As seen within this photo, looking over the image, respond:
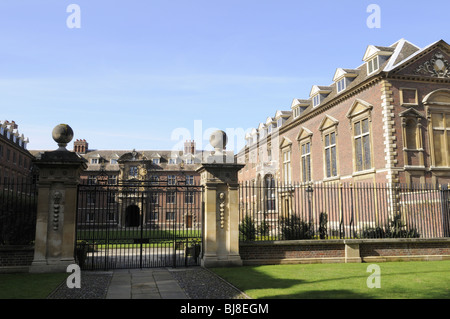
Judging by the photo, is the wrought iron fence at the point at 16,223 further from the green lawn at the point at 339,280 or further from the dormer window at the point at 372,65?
the dormer window at the point at 372,65

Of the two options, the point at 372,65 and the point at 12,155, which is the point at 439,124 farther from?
the point at 12,155

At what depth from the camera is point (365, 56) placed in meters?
26.5

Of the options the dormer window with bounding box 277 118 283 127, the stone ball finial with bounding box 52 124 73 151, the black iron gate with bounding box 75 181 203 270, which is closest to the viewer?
the stone ball finial with bounding box 52 124 73 151

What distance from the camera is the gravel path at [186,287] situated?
798 cm

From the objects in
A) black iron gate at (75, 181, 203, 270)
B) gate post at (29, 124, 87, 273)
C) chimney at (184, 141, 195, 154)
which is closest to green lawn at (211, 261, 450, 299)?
black iron gate at (75, 181, 203, 270)

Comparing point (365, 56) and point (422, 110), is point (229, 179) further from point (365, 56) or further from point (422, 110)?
point (365, 56)

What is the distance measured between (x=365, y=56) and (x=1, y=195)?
983 inches

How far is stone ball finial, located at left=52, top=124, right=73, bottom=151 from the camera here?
11758 mm

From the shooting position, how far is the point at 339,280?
946 centimetres

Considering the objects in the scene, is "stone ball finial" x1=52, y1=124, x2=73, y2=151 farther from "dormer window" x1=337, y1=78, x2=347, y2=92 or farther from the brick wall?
"dormer window" x1=337, y1=78, x2=347, y2=92

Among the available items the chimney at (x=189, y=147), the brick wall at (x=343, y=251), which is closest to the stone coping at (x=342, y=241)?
the brick wall at (x=343, y=251)

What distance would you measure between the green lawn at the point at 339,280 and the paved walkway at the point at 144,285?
1586 mm

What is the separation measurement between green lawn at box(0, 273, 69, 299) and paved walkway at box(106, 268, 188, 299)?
1439 millimetres

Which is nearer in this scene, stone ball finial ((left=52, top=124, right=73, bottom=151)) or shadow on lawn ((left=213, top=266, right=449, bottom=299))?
shadow on lawn ((left=213, top=266, right=449, bottom=299))
